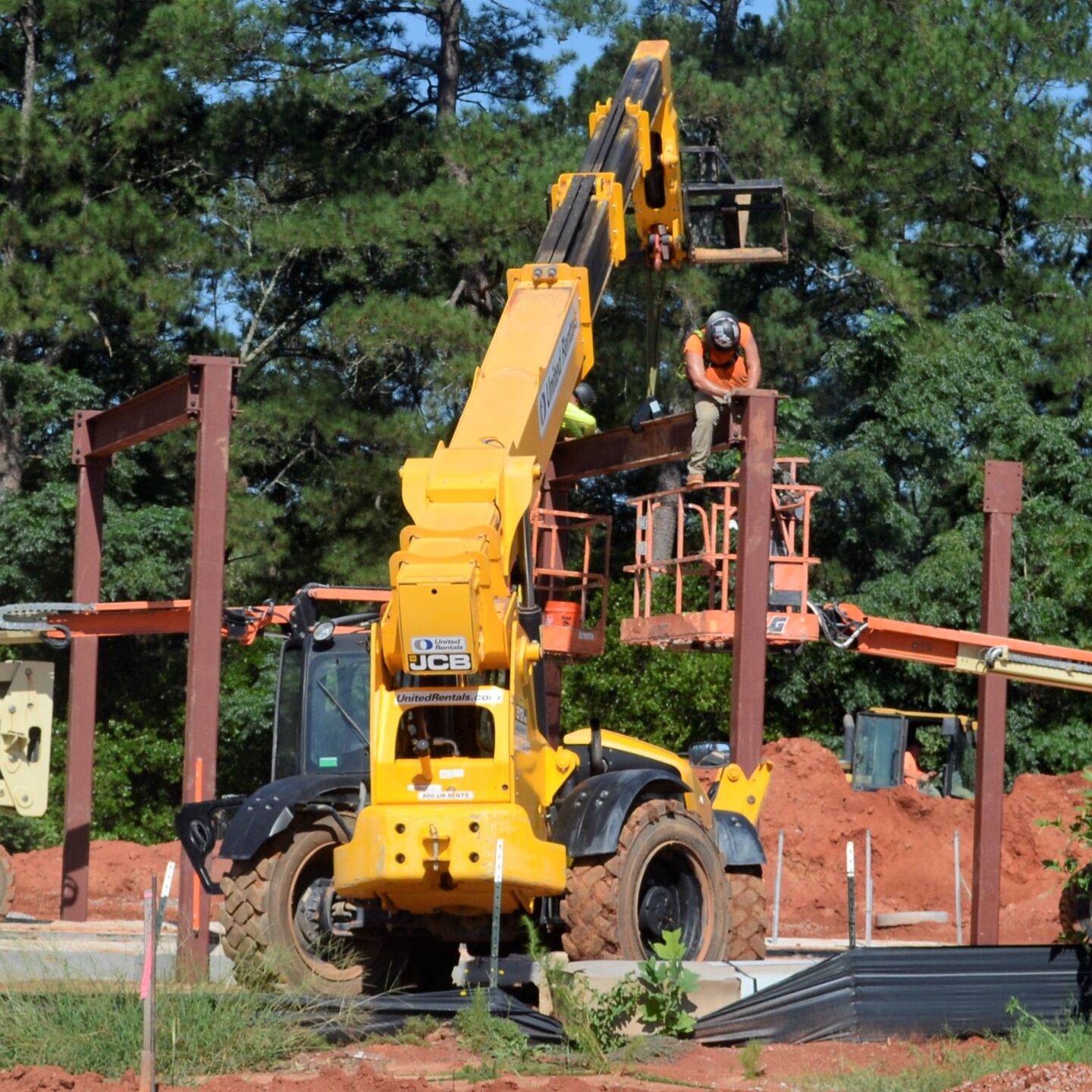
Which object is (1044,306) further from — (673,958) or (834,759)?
(673,958)

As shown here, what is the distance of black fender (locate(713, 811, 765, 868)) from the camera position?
13.2 metres

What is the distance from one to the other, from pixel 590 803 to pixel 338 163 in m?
23.3

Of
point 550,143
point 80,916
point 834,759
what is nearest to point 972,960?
point 80,916

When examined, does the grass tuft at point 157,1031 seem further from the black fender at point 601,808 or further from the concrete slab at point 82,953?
the black fender at point 601,808

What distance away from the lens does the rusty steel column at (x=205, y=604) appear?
14.4m

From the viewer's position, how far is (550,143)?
105 ft

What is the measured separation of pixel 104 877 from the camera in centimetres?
2547

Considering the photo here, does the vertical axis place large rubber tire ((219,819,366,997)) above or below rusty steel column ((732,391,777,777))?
below

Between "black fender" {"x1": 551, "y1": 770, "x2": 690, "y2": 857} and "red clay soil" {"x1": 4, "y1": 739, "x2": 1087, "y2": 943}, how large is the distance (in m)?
11.1

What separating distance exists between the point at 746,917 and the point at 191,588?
521cm

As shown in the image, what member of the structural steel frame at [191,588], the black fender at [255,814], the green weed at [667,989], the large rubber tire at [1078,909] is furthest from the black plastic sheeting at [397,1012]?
the large rubber tire at [1078,909]

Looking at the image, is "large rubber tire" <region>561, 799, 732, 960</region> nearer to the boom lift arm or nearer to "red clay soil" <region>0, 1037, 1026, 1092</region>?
"red clay soil" <region>0, 1037, 1026, 1092</region>

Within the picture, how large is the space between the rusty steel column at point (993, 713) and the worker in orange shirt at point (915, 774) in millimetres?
10805

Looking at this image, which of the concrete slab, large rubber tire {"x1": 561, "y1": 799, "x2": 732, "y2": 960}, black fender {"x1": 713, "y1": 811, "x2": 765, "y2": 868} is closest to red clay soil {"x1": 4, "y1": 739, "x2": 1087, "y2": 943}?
the concrete slab
